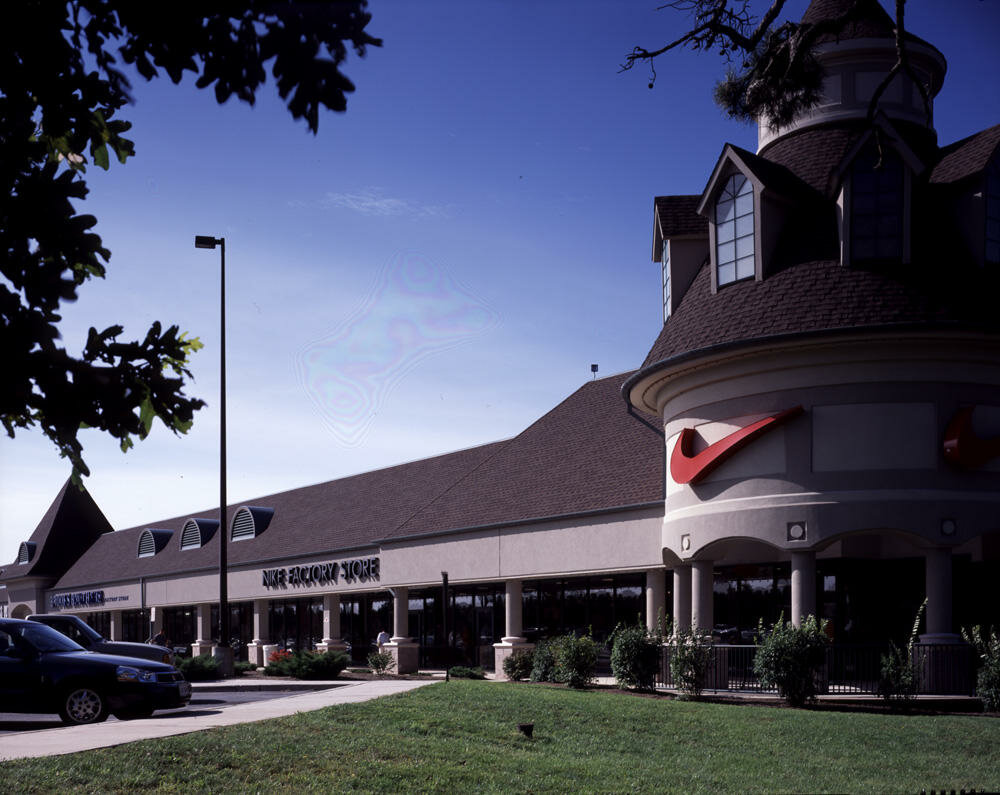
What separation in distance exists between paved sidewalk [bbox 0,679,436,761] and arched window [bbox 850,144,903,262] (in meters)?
13.0

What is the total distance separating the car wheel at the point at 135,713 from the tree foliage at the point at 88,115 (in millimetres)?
12573

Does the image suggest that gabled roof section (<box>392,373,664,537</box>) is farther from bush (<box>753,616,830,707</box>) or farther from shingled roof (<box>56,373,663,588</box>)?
bush (<box>753,616,830,707</box>)

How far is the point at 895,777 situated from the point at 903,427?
966 centimetres

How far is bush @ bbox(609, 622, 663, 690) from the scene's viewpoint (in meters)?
23.3

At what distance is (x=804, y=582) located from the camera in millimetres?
22672

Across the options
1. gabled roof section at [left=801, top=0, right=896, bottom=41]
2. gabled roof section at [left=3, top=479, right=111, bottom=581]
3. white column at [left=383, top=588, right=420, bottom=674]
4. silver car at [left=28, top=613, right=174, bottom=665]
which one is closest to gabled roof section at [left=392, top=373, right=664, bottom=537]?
white column at [left=383, top=588, right=420, bottom=674]

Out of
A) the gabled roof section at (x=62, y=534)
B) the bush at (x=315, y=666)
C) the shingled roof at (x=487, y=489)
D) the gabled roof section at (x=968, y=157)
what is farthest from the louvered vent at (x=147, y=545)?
the gabled roof section at (x=968, y=157)

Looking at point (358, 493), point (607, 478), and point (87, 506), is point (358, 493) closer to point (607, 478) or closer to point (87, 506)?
point (607, 478)

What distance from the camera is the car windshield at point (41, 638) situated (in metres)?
17.0

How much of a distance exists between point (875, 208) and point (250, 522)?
3680 centimetres

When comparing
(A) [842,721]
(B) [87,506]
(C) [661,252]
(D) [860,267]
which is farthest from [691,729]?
(B) [87,506]

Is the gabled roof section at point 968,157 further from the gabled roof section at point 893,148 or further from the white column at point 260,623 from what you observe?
the white column at point 260,623

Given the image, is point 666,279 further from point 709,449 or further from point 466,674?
point 466,674

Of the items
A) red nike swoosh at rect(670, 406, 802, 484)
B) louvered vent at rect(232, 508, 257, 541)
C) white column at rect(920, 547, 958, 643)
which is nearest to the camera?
white column at rect(920, 547, 958, 643)
